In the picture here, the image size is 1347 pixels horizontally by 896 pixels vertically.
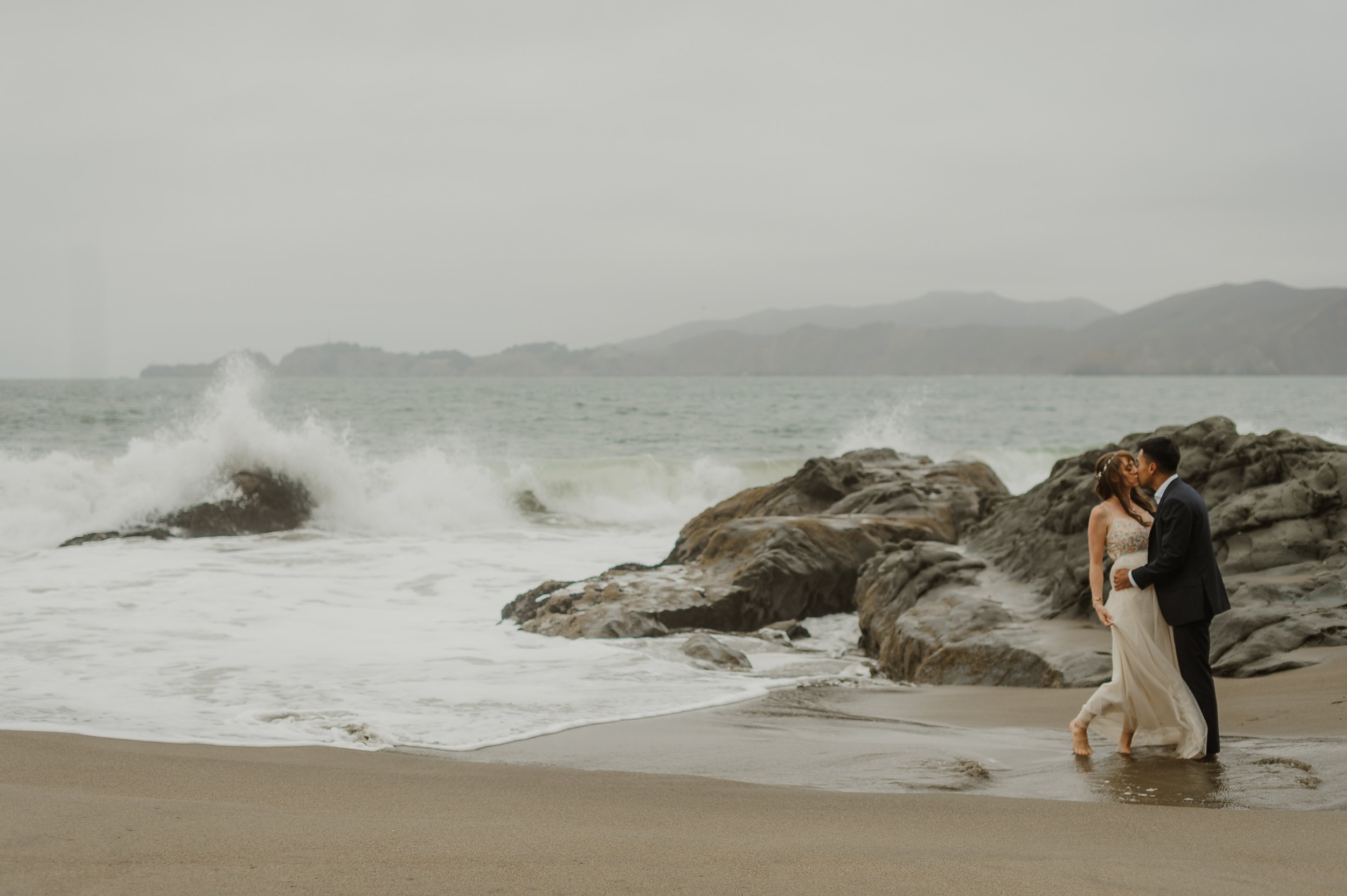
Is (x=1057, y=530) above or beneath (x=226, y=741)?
above

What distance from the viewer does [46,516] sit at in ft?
51.8

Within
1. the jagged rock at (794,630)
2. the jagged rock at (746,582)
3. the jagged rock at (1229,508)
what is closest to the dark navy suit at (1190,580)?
the jagged rock at (1229,508)

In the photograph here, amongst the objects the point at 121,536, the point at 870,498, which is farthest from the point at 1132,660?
the point at 121,536

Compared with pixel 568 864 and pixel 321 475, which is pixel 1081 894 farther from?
pixel 321 475

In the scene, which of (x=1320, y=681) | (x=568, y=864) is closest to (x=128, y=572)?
(x=568, y=864)

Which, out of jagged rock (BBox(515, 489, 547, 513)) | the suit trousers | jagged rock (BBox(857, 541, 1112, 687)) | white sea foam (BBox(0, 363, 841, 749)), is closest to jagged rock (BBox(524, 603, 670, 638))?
white sea foam (BBox(0, 363, 841, 749))

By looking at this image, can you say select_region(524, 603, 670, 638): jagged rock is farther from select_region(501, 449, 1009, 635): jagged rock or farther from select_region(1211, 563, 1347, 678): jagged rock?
select_region(1211, 563, 1347, 678): jagged rock

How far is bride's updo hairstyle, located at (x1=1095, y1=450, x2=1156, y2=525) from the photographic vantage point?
195 inches

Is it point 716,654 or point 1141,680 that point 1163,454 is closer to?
point 1141,680

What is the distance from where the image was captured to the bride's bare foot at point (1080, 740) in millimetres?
4688

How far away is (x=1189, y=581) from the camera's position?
4645mm

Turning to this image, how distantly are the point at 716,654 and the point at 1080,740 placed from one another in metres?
3.65

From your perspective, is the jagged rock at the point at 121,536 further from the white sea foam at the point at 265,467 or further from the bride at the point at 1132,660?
the bride at the point at 1132,660

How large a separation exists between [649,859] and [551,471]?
18967 mm
